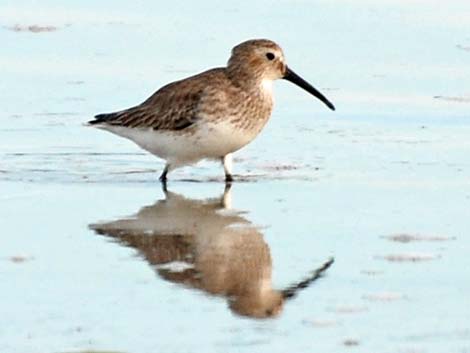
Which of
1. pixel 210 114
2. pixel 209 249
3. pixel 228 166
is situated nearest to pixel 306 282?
pixel 209 249

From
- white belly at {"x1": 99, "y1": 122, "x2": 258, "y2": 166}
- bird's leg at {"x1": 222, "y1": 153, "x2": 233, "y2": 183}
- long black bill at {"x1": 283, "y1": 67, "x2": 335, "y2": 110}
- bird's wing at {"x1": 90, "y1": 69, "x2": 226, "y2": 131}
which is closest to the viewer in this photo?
bird's leg at {"x1": 222, "y1": 153, "x2": 233, "y2": 183}

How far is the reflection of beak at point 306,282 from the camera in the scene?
24.9ft

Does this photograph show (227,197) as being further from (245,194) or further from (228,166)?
(228,166)

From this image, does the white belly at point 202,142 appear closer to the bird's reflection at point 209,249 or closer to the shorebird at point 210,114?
the shorebird at point 210,114

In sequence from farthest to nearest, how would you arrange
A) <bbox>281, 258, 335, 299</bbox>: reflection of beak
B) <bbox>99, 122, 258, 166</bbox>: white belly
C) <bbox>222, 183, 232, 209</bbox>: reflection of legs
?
<bbox>99, 122, 258, 166</bbox>: white belly
<bbox>222, 183, 232, 209</bbox>: reflection of legs
<bbox>281, 258, 335, 299</bbox>: reflection of beak

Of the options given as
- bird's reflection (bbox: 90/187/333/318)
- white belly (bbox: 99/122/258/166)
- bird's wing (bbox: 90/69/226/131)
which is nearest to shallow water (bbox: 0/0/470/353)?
bird's reflection (bbox: 90/187/333/318)

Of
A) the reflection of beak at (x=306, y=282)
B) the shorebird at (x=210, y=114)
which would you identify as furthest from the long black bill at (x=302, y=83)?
the reflection of beak at (x=306, y=282)

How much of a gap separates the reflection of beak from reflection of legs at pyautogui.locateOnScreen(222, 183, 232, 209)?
148cm

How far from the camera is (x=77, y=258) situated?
8.25 m

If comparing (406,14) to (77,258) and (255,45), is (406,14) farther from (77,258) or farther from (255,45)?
(77,258)

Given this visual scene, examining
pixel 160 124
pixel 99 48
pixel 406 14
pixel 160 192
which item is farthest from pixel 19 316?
pixel 406 14

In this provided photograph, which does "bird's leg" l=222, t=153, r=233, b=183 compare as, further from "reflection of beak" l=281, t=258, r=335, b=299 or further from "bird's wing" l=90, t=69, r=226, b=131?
"reflection of beak" l=281, t=258, r=335, b=299

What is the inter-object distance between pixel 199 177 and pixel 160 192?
2.43ft

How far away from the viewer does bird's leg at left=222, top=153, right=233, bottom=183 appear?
10297 millimetres
